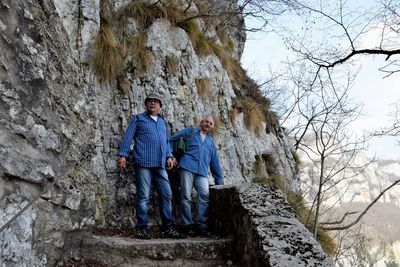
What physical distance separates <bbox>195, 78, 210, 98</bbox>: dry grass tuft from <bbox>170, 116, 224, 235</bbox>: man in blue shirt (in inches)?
78.6

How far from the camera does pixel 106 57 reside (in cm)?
627

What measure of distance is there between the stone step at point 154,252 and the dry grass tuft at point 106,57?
9.87 feet

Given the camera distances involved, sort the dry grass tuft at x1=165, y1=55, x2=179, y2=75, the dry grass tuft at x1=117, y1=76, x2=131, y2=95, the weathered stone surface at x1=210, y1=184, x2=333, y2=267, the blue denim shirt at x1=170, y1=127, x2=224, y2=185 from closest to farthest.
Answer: the weathered stone surface at x1=210, y1=184, x2=333, y2=267, the blue denim shirt at x1=170, y1=127, x2=224, y2=185, the dry grass tuft at x1=117, y1=76, x2=131, y2=95, the dry grass tuft at x1=165, y1=55, x2=179, y2=75

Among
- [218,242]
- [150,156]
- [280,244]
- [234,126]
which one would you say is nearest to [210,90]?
[234,126]

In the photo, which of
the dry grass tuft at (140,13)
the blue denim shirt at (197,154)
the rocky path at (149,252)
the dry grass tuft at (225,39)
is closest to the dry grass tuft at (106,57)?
the dry grass tuft at (140,13)

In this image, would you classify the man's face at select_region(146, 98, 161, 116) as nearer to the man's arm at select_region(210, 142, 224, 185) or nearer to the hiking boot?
the man's arm at select_region(210, 142, 224, 185)

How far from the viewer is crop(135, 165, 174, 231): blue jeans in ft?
16.3

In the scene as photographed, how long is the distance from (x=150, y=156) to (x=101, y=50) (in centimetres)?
214

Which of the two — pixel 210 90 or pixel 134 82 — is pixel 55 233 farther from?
pixel 210 90

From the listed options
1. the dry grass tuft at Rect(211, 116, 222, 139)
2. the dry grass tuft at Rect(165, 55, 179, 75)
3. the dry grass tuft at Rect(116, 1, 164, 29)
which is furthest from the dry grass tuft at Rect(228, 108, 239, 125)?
the dry grass tuft at Rect(116, 1, 164, 29)

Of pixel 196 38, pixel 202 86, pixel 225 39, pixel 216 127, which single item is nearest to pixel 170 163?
pixel 216 127

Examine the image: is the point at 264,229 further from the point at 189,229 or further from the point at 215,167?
the point at 215,167

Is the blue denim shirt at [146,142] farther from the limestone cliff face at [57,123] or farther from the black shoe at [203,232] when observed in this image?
the black shoe at [203,232]

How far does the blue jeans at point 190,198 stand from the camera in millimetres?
5387
